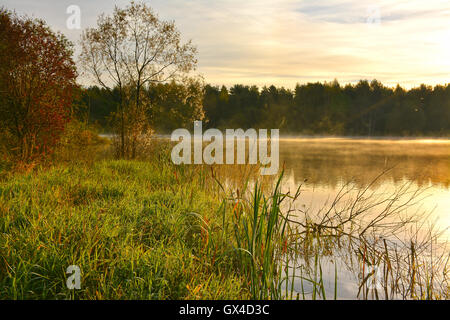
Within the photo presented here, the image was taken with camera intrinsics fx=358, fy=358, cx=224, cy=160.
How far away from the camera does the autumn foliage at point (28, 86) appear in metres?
8.83

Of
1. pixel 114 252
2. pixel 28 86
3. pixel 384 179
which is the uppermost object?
pixel 28 86

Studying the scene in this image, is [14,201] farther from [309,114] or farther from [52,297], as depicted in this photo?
[309,114]

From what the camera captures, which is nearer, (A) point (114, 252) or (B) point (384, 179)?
(A) point (114, 252)

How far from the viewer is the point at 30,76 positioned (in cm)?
905

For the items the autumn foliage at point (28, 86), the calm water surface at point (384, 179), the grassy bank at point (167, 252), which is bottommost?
the calm water surface at point (384, 179)

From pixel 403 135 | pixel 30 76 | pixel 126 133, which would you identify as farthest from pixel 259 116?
pixel 30 76

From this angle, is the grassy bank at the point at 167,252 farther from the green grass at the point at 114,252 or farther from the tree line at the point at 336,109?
the tree line at the point at 336,109

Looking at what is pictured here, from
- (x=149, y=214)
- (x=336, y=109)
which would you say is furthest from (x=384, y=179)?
(x=336, y=109)

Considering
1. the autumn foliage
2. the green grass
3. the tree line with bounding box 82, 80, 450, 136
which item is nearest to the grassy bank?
the green grass

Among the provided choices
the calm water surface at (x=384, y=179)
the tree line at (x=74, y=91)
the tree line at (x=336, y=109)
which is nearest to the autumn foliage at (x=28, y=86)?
the tree line at (x=74, y=91)

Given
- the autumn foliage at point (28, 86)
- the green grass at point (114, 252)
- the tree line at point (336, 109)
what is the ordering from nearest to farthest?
the green grass at point (114, 252)
the autumn foliage at point (28, 86)
the tree line at point (336, 109)

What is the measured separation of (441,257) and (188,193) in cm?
427

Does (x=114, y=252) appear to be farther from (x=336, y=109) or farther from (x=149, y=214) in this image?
(x=336, y=109)

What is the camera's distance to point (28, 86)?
905 centimetres
